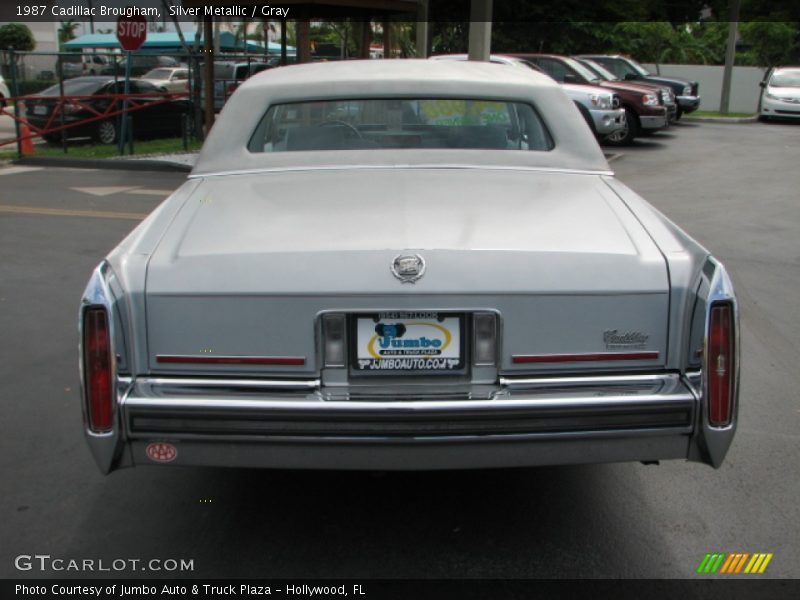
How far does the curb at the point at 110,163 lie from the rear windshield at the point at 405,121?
10.9m

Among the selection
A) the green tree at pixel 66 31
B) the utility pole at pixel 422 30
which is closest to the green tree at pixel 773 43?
the utility pole at pixel 422 30

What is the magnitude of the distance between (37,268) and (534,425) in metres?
6.31

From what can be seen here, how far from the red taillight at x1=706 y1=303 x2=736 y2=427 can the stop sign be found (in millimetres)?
14277

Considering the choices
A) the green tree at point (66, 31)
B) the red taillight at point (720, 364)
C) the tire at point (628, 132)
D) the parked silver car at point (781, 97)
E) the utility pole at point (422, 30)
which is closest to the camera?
the red taillight at point (720, 364)

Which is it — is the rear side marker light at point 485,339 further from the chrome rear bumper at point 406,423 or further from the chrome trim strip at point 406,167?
the chrome trim strip at point 406,167

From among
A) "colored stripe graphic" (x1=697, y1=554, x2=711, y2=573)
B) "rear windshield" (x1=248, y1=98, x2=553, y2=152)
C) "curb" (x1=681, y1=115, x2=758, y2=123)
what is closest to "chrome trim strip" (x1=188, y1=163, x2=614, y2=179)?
"rear windshield" (x1=248, y1=98, x2=553, y2=152)

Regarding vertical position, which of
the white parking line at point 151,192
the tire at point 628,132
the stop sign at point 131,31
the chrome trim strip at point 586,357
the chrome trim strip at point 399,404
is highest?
the stop sign at point 131,31

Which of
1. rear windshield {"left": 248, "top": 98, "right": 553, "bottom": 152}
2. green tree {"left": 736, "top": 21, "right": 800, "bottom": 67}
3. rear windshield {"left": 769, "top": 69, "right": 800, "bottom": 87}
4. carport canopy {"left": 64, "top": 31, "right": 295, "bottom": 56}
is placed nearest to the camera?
rear windshield {"left": 248, "top": 98, "right": 553, "bottom": 152}

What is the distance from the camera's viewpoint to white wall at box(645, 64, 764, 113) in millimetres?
30406

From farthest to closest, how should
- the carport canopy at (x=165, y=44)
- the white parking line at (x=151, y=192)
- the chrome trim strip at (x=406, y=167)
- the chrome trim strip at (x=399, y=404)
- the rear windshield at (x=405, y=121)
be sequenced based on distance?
the carport canopy at (x=165, y=44) → the white parking line at (x=151, y=192) → the rear windshield at (x=405, y=121) → the chrome trim strip at (x=406, y=167) → the chrome trim strip at (x=399, y=404)

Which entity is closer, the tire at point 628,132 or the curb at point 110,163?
the curb at point 110,163

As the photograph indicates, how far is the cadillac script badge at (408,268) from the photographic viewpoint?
301 centimetres

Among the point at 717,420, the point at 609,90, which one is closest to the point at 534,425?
the point at 717,420

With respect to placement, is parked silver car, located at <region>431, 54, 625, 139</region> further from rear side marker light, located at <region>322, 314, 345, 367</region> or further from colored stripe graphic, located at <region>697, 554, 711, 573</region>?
rear side marker light, located at <region>322, 314, 345, 367</region>
